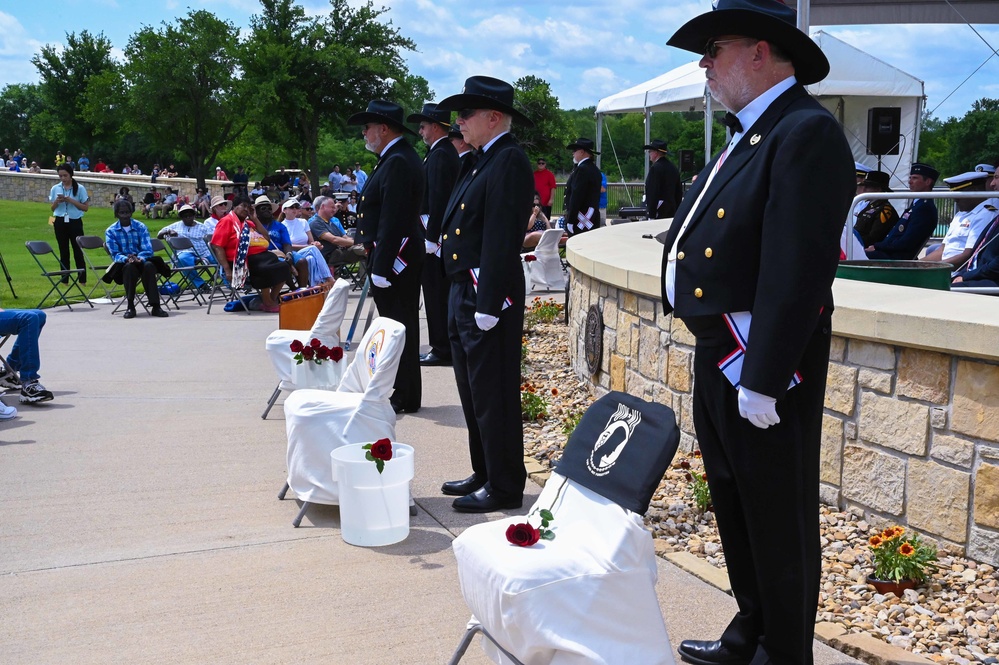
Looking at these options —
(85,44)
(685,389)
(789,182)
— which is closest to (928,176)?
(685,389)

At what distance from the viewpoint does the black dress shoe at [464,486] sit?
17.9 ft

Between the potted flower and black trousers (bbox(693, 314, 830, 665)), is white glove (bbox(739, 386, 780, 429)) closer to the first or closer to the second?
black trousers (bbox(693, 314, 830, 665))

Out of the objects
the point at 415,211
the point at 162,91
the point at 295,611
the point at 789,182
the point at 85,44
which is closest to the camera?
the point at 789,182

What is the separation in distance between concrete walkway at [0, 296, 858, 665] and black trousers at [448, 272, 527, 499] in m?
0.36

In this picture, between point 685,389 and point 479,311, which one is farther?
point 685,389

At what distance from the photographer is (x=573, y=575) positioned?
Answer: 9.24ft

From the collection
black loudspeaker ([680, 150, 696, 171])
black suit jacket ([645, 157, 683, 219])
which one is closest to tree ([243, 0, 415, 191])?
black loudspeaker ([680, 150, 696, 171])

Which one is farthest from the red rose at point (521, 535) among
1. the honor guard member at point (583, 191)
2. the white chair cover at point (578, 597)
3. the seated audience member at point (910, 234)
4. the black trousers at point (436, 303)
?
the honor guard member at point (583, 191)

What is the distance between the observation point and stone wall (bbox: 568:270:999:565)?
13.4ft

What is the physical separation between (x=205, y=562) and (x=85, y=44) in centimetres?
6974

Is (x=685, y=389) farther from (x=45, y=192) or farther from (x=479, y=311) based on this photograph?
(x=45, y=192)

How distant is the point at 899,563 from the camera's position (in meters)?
3.99

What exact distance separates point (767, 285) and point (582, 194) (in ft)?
33.8

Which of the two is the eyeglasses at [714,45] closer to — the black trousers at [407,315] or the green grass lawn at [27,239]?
the black trousers at [407,315]
